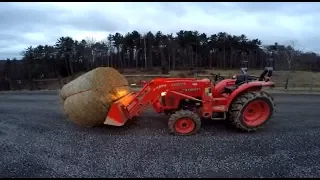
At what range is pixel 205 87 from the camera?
692 centimetres

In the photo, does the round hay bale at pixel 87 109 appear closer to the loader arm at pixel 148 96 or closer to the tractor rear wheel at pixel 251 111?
the loader arm at pixel 148 96

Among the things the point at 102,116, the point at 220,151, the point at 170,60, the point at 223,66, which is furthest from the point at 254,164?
the point at 223,66

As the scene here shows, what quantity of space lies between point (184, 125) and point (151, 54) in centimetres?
4720

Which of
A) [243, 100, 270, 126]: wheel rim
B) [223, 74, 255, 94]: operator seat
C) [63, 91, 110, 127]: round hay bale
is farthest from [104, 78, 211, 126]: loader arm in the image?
[243, 100, 270, 126]: wheel rim

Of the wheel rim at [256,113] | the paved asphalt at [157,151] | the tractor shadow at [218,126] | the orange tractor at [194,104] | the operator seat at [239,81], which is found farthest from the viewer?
the operator seat at [239,81]

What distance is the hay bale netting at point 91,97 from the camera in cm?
693

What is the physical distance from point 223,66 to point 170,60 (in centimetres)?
1128

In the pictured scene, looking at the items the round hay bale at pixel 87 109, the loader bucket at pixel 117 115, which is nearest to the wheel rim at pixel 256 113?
the loader bucket at pixel 117 115

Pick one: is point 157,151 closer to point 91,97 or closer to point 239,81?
point 91,97

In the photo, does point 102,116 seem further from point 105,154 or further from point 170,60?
point 170,60

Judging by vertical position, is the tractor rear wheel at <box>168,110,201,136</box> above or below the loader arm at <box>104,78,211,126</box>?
below

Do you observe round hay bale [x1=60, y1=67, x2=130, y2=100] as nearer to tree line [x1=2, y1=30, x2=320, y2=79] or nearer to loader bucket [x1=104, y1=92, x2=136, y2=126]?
loader bucket [x1=104, y1=92, x2=136, y2=126]

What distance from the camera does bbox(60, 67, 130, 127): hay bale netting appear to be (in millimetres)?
6930

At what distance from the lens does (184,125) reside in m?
6.76
